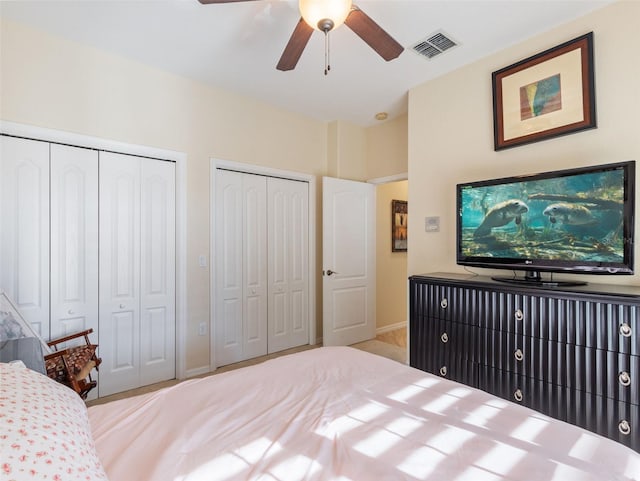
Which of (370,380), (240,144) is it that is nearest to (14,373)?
(370,380)

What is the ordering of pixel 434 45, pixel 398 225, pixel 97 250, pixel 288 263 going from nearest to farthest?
pixel 434 45
pixel 97 250
pixel 288 263
pixel 398 225

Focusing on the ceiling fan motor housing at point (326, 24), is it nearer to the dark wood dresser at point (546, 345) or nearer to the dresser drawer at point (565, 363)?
the dark wood dresser at point (546, 345)

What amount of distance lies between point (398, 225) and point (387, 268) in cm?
67

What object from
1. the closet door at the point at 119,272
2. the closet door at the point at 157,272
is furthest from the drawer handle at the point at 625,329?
the closet door at the point at 119,272

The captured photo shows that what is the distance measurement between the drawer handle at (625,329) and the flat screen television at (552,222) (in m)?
0.36

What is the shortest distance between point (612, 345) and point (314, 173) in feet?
10.5

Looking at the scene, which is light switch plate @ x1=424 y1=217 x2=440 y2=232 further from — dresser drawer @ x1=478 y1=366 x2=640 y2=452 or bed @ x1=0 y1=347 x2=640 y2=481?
bed @ x1=0 y1=347 x2=640 y2=481

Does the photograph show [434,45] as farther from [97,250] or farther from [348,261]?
[97,250]

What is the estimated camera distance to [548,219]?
7.11 feet

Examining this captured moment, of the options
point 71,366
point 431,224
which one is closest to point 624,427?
point 431,224

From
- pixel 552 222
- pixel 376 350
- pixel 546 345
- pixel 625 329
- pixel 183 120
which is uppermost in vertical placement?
pixel 183 120

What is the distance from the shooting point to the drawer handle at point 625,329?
1656mm

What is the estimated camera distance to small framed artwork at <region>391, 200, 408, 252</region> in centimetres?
484

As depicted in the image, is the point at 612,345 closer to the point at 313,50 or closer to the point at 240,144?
the point at 313,50
